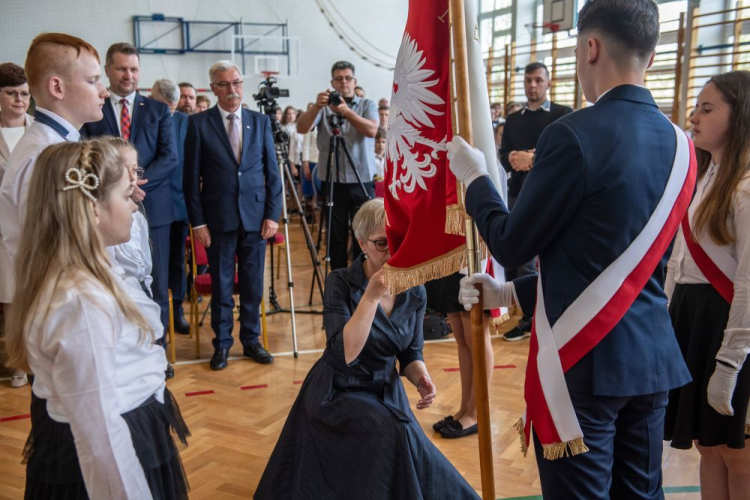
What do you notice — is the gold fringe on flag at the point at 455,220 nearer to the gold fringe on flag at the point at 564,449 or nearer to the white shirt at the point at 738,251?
the gold fringe on flag at the point at 564,449

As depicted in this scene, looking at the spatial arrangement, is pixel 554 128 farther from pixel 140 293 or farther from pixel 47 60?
pixel 47 60

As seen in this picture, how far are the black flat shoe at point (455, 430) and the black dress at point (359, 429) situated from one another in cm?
82

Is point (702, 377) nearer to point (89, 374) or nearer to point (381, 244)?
point (381, 244)

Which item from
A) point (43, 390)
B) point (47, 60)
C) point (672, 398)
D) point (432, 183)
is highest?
point (47, 60)

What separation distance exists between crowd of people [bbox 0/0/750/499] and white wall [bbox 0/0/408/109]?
35.9ft

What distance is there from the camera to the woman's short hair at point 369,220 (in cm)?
196

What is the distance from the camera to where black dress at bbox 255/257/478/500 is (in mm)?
1787

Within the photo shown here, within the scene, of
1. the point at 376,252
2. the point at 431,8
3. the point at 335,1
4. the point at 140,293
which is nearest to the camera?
the point at 140,293

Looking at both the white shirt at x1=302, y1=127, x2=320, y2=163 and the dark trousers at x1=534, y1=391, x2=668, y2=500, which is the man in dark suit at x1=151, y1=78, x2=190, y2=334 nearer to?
the dark trousers at x1=534, y1=391, x2=668, y2=500

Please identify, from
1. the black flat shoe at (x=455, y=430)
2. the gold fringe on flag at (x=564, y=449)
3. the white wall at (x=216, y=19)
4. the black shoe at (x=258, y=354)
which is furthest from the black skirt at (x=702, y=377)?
the white wall at (x=216, y=19)

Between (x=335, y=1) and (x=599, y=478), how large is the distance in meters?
12.6

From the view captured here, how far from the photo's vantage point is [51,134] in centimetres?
180

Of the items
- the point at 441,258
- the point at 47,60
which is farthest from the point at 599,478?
the point at 47,60

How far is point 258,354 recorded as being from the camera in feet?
12.5
